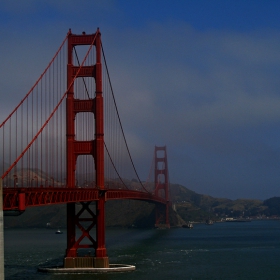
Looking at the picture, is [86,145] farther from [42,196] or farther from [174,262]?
[42,196]

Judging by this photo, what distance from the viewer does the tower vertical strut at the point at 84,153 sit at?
129 ft

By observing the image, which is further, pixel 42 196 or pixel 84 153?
pixel 84 153

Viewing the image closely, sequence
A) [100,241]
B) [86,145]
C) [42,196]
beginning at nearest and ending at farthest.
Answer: [42,196]
[100,241]
[86,145]

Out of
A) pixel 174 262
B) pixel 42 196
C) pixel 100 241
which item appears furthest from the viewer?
pixel 174 262

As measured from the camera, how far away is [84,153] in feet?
133

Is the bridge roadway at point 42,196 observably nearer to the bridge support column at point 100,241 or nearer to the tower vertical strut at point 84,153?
the bridge support column at point 100,241

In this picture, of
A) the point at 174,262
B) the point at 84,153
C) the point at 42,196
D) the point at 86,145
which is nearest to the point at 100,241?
the point at 84,153

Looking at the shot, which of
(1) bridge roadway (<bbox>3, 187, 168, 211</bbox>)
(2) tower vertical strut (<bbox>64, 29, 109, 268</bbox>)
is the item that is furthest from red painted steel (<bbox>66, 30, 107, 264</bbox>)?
(1) bridge roadway (<bbox>3, 187, 168, 211</bbox>)

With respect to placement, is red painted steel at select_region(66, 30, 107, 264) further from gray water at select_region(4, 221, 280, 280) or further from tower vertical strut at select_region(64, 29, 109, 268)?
gray water at select_region(4, 221, 280, 280)

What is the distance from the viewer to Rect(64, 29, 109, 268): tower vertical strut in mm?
39281

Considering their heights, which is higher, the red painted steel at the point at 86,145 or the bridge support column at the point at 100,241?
the red painted steel at the point at 86,145

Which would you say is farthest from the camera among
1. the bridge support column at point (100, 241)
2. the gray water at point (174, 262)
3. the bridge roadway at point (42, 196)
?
the bridge support column at point (100, 241)

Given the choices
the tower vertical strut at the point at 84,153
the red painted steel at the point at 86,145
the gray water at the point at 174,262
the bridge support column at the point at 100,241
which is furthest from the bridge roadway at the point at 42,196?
the gray water at the point at 174,262

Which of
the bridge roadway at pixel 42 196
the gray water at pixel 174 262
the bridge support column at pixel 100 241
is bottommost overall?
the gray water at pixel 174 262
